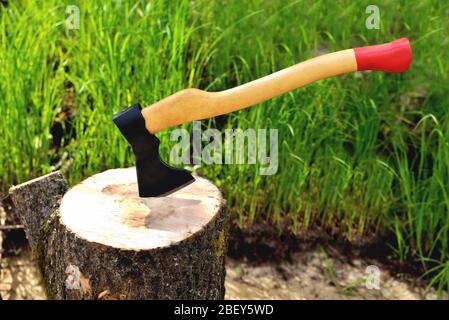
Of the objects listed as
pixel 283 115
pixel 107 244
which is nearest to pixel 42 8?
pixel 283 115

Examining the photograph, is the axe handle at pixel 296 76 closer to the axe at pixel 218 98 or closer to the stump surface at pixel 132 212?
the axe at pixel 218 98

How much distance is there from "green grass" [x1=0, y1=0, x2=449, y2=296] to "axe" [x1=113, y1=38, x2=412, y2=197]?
88 cm

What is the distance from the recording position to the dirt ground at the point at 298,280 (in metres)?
3.01

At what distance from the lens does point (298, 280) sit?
3090mm

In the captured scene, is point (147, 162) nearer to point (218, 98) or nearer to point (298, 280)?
point (218, 98)

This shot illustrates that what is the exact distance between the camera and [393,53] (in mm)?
2105

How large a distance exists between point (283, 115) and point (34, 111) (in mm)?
1197

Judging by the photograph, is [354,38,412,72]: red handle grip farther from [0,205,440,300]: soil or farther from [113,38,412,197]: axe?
[0,205,440,300]: soil

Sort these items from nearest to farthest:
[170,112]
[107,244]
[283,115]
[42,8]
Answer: [107,244]
[170,112]
[283,115]
[42,8]

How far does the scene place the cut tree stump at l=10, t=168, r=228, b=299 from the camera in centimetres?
195

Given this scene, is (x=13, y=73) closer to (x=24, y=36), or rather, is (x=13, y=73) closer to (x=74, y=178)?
(x=24, y=36)

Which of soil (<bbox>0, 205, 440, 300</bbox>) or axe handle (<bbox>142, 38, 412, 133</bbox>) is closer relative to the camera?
axe handle (<bbox>142, 38, 412, 133</bbox>)

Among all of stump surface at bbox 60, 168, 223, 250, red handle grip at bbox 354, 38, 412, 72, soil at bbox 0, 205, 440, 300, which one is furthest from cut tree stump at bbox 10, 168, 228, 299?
soil at bbox 0, 205, 440, 300

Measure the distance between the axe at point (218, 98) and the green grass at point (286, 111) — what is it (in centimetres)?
88
